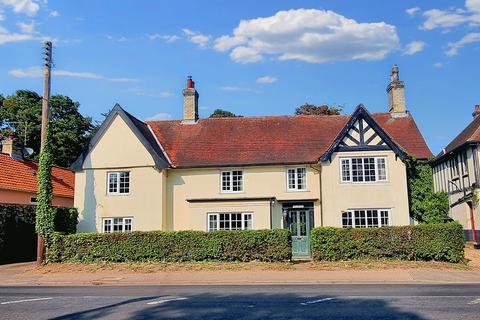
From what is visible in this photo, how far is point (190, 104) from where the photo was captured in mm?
29922

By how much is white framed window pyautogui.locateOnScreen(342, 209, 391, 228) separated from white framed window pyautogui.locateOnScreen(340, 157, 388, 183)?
1.64 meters

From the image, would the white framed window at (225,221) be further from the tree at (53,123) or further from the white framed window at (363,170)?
the tree at (53,123)

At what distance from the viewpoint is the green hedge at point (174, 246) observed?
20109mm

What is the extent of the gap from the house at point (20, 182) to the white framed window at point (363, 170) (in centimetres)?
1891

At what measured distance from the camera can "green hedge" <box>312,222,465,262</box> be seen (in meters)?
19.4

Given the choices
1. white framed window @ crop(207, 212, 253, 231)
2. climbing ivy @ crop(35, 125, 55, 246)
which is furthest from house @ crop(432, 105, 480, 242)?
climbing ivy @ crop(35, 125, 55, 246)

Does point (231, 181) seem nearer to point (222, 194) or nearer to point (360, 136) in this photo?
point (222, 194)

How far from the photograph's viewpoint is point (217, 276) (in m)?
17.3

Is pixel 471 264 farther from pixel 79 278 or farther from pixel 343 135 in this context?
pixel 79 278

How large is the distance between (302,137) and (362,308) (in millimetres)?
18003

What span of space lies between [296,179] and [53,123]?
30823mm

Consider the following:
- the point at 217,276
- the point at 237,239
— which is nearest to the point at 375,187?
the point at 237,239

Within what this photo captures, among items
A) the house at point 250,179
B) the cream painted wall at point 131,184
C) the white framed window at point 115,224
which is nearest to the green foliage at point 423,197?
the house at point 250,179

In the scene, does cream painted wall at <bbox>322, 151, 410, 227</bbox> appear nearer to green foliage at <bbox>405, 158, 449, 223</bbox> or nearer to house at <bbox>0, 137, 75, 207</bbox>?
green foliage at <bbox>405, 158, 449, 223</bbox>
